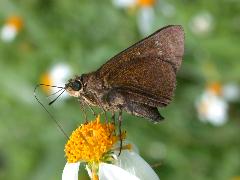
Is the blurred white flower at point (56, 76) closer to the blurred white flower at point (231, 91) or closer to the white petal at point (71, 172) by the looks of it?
the blurred white flower at point (231, 91)

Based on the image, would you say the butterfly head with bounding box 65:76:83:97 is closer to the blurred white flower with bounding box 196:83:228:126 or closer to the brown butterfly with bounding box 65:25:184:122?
the brown butterfly with bounding box 65:25:184:122

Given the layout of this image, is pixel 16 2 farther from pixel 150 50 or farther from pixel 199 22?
pixel 150 50

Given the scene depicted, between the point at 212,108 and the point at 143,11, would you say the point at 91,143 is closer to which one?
the point at 212,108

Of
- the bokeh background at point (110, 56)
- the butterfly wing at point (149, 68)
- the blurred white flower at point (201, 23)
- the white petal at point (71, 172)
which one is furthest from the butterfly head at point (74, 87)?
the blurred white flower at point (201, 23)

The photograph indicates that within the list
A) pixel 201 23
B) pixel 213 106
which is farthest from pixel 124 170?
pixel 213 106

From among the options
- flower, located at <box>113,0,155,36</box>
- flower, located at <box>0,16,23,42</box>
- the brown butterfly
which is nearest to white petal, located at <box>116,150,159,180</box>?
the brown butterfly
